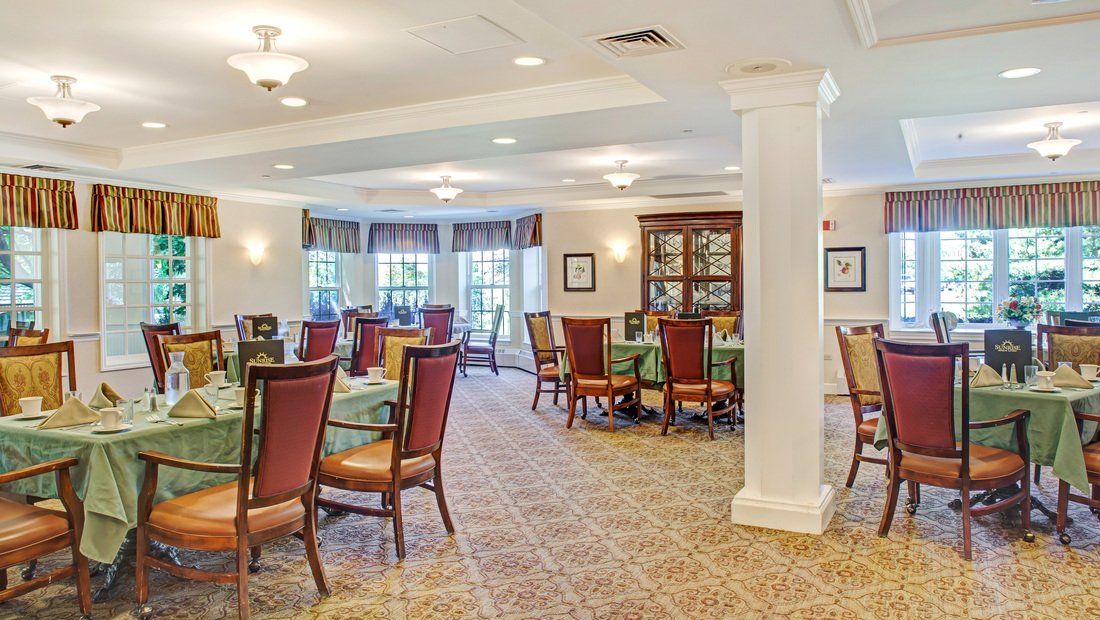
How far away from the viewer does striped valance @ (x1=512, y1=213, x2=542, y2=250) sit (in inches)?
408

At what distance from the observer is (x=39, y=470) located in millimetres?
2652

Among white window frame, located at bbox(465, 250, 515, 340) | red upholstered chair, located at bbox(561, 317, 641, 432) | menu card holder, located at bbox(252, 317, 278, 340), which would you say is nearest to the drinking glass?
red upholstered chair, located at bbox(561, 317, 641, 432)

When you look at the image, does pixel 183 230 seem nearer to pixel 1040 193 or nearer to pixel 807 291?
pixel 807 291

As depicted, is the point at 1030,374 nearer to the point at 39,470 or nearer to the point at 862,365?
the point at 862,365

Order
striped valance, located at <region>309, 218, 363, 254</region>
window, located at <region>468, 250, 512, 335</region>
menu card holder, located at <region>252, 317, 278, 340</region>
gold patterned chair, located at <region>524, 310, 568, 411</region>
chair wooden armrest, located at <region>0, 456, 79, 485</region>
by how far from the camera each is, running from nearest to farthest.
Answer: chair wooden armrest, located at <region>0, 456, 79, 485</region> → menu card holder, located at <region>252, 317, 278, 340</region> → gold patterned chair, located at <region>524, 310, 568, 411</region> → striped valance, located at <region>309, 218, 363, 254</region> → window, located at <region>468, 250, 512, 335</region>

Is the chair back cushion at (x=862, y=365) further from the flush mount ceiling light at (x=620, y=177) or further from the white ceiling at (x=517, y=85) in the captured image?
the flush mount ceiling light at (x=620, y=177)

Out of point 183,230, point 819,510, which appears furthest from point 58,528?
point 183,230

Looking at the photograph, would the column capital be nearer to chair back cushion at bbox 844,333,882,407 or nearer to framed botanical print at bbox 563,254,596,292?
chair back cushion at bbox 844,333,882,407

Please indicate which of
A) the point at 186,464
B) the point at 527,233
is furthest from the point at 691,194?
the point at 186,464

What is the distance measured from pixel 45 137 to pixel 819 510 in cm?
634

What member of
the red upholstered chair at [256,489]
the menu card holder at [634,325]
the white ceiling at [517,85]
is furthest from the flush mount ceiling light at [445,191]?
the red upholstered chair at [256,489]

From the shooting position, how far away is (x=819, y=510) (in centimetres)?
372

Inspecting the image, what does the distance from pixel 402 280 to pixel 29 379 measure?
8.12 metres

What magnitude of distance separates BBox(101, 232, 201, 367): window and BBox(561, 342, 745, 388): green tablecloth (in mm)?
4449
